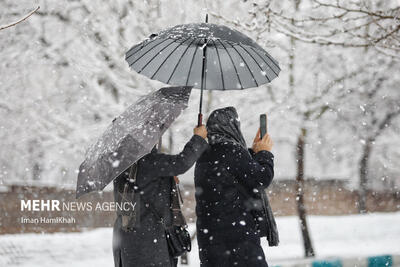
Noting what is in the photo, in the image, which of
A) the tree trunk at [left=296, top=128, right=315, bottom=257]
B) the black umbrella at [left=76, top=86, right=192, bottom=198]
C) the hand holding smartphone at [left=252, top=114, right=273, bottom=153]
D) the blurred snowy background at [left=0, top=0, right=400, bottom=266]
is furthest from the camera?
the tree trunk at [left=296, top=128, right=315, bottom=257]

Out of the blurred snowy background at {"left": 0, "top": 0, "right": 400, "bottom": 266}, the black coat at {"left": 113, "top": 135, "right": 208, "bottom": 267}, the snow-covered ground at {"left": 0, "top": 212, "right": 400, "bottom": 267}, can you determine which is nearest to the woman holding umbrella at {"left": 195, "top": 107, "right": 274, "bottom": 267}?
the black coat at {"left": 113, "top": 135, "right": 208, "bottom": 267}

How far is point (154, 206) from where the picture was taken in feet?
10.1

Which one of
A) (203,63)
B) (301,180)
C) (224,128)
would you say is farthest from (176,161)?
(301,180)

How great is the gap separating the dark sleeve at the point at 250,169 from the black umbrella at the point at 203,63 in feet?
2.42

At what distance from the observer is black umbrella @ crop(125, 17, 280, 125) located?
12.2 feet

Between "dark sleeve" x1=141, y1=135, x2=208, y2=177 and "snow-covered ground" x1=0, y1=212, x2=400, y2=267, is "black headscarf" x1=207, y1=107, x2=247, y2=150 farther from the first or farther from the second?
"snow-covered ground" x1=0, y1=212, x2=400, y2=267

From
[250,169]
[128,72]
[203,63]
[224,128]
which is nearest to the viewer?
[250,169]

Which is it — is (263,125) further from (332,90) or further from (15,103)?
(15,103)

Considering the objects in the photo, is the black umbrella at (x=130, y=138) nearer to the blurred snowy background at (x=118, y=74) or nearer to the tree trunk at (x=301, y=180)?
the blurred snowy background at (x=118, y=74)

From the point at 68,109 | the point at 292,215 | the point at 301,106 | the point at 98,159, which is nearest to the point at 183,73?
the point at 98,159

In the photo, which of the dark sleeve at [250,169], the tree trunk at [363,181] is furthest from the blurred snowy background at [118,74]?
the dark sleeve at [250,169]

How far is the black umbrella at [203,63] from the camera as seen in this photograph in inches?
147

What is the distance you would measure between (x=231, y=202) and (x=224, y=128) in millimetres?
486

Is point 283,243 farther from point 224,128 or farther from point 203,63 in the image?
point 224,128
